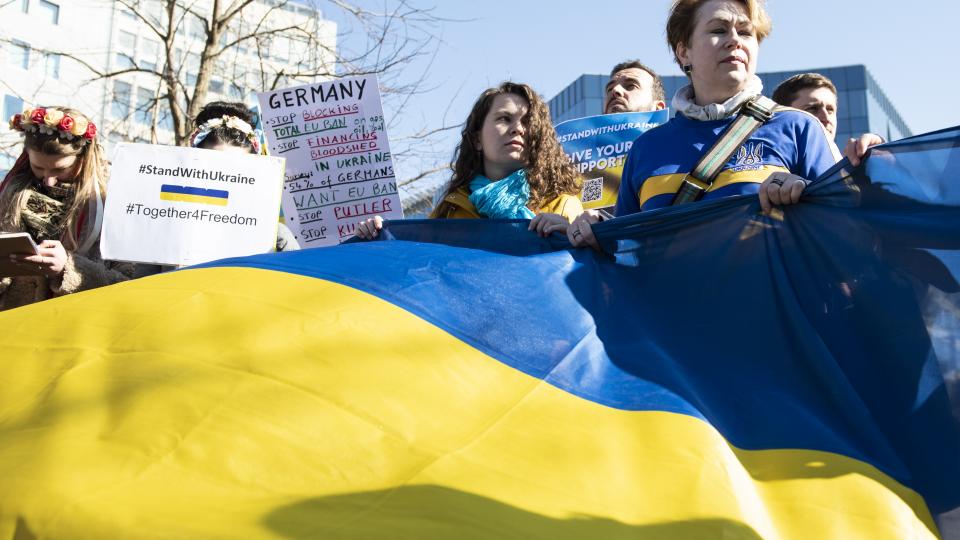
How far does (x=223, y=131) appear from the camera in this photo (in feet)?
13.7

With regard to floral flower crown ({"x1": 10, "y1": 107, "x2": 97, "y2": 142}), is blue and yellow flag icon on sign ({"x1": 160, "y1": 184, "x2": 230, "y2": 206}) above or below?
below

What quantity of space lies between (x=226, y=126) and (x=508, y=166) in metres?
1.32

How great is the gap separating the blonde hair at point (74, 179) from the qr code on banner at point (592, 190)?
2.30m

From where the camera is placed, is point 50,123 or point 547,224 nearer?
point 547,224

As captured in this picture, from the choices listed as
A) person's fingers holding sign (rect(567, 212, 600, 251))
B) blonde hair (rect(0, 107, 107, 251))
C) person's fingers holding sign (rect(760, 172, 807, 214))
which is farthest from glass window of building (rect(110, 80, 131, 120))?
person's fingers holding sign (rect(760, 172, 807, 214))

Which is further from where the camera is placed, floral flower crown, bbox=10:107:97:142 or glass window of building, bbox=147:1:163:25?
glass window of building, bbox=147:1:163:25

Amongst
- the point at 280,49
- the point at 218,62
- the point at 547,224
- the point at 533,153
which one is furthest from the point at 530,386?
the point at 280,49

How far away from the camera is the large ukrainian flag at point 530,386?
71.9 inches

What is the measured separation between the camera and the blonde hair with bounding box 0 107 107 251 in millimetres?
3738

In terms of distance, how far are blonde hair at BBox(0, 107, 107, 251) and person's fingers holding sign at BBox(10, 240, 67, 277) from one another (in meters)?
0.25

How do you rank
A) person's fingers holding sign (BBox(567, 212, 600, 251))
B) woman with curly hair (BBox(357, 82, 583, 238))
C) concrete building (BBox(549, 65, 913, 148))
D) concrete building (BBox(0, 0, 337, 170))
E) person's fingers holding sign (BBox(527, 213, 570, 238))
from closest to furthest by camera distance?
person's fingers holding sign (BBox(567, 212, 600, 251))
person's fingers holding sign (BBox(527, 213, 570, 238))
woman with curly hair (BBox(357, 82, 583, 238))
concrete building (BBox(0, 0, 337, 170))
concrete building (BBox(549, 65, 913, 148))

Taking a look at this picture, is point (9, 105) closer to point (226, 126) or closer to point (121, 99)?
point (121, 99)

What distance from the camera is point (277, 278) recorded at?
109 inches

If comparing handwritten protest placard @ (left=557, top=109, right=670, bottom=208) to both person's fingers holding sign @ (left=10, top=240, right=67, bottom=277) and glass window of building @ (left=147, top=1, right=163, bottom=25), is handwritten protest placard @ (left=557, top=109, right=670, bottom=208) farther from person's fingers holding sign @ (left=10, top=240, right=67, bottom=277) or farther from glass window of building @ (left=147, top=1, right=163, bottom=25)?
glass window of building @ (left=147, top=1, right=163, bottom=25)
